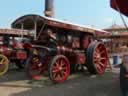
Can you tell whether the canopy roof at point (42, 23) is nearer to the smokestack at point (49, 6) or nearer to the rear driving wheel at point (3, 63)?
the rear driving wheel at point (3, 63)

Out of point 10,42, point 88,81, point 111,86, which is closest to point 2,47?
point 10,42

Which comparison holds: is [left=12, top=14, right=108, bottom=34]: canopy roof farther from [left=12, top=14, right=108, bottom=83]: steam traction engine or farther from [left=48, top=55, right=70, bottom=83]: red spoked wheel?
[left=48, top=55, right=70, bottom=83]: red spoked wheel

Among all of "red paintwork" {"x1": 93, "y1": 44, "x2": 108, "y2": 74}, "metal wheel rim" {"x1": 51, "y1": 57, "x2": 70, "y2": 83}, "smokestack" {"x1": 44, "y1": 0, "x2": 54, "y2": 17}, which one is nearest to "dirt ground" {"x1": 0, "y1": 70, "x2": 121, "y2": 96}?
"metal wheel rim" {"x1": 51, "y1": 57, "x2": 70, "y2": 83}

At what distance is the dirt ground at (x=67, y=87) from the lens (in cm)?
939

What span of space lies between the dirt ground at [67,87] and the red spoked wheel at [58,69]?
0.66 feet

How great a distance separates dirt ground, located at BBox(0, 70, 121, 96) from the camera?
9.39m

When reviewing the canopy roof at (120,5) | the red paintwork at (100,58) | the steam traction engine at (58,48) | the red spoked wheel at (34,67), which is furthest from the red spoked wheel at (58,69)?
the canopy roof at (120,5)

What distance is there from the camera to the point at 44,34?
11.8 meters

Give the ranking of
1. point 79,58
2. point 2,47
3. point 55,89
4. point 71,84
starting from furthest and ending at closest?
point 2,47, point 79,58, point 71,84, point 55,89

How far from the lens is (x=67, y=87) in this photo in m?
10.4

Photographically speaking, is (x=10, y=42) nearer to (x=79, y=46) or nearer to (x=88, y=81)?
(x=79, y=46)

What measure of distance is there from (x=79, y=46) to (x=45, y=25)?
218cm

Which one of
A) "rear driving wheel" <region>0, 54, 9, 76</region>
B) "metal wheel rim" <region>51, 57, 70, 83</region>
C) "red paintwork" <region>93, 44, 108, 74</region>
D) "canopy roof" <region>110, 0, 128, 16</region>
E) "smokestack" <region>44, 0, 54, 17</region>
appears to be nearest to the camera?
"canopy roof" <region>110, 0, 128, 16</region>

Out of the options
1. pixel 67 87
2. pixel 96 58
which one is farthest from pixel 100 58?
pixel 67 87
